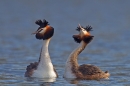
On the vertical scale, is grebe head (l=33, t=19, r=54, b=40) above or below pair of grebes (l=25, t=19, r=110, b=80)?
above

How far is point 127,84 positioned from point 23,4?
2086 inches

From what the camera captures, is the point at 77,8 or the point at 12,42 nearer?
the point at 12,42

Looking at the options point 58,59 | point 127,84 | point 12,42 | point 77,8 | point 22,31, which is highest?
point 77,8

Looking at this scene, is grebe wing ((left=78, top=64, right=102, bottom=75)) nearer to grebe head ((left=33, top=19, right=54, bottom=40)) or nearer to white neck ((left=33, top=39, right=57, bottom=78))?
white neck ((left=33, top=39, right=57, bottom=78))

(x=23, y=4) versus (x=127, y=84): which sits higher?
(x=23, y=4)

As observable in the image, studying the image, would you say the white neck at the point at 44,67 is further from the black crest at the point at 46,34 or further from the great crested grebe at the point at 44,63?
the black crest at the point at 46,34

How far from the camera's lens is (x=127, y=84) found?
61.6 feet

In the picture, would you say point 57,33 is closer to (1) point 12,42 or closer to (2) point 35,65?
(1) point 12,42

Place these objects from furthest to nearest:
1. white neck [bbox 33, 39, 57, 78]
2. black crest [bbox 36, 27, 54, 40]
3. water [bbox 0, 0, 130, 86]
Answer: black crest [bbox 36, 27, 54, 40], white neck [bbox 33, 39, 57, 78], water [bbox 0, 0, 130, 86]

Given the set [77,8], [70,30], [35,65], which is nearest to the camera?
[35,65]

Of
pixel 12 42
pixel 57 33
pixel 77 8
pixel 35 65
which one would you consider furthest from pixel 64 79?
pixel 77 8

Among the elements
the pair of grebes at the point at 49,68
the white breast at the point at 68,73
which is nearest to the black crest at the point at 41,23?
the pair of grebes at the point at 49,68

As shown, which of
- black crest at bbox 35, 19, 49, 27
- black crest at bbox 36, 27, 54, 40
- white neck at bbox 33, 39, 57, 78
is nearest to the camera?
white neck at bbox 33, 39, 57, 78

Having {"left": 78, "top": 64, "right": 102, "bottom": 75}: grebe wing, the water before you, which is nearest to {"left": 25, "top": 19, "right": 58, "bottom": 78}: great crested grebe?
the water
